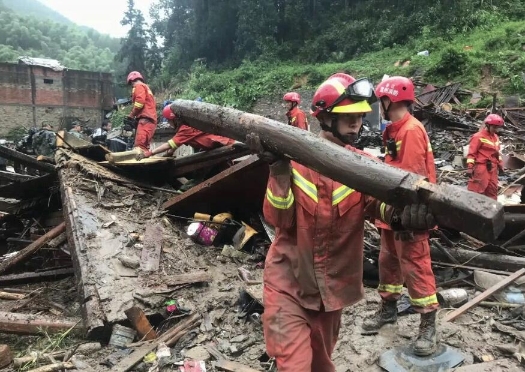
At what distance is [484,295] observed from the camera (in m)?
3.83

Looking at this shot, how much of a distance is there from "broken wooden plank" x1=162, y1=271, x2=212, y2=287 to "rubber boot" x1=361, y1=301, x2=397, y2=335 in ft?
5.28

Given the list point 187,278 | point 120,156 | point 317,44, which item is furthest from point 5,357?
point 317,44

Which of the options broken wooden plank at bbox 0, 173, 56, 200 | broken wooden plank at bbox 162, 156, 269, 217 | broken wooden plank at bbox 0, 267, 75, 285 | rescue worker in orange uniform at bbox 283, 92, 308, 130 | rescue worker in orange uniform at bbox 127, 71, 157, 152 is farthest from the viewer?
rescue worker in orange uniform at bbox 283, 92, 308, 130

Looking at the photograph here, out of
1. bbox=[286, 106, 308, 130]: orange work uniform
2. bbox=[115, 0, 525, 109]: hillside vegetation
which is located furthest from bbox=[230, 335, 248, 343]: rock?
bbox=[115, 0, 525, 109]: hillside vegetation

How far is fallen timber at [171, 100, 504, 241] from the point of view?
1618 mm

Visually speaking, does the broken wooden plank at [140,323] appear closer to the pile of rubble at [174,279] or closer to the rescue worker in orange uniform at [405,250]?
the pile of rubble at [174,279]

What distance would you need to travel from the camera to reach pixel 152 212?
5496 millimetres

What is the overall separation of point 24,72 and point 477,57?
90.7 ft

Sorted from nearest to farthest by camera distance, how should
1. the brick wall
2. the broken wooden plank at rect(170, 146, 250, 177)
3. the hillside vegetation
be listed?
the broken wooden plank at rect(170, 146, 250, 177) < the hillside vegetation < the brick wall

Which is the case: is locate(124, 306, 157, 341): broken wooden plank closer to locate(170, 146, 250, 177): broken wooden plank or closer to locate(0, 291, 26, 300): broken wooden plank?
locate(0, 291, 26, 300): broken wooden plank

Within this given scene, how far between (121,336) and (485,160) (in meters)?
6.21

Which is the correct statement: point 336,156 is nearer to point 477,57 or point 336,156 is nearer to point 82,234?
point 82,234

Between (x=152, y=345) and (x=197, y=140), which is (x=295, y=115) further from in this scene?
(x=152, y=345)

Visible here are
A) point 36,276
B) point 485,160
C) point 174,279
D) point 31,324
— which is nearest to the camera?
point 31,324
